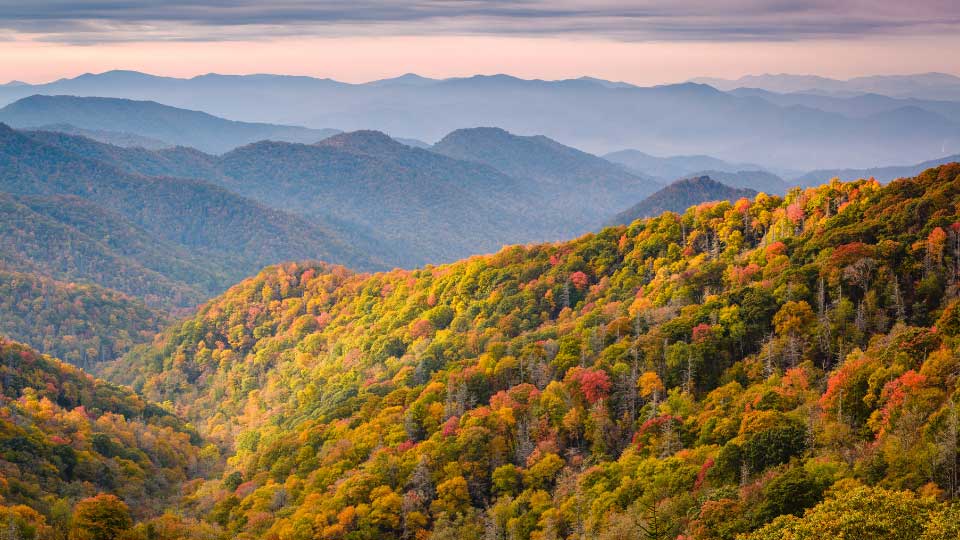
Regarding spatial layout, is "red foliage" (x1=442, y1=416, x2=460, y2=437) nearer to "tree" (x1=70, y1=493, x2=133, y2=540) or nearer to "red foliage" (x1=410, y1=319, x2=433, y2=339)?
"tree" (x1=70, y1=493, x2=133, y2=540)

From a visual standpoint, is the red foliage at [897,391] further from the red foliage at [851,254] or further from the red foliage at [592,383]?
the red foliage at [592,383]

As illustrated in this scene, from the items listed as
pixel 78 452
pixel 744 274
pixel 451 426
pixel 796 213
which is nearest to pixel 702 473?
pixel 451 426

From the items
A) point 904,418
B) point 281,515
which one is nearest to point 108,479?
point 281,515

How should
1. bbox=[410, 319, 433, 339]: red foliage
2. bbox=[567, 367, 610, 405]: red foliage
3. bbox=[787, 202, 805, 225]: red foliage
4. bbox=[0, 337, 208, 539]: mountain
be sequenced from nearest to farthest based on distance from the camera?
bbox=[0, 337, 208, 539]: mountain < bbox=[567, 367, 610, 405]: red foliage < bbox=[787, 202, 805, 225]: red foliage < bbox=[410, 319, 433, 339]: red foliage

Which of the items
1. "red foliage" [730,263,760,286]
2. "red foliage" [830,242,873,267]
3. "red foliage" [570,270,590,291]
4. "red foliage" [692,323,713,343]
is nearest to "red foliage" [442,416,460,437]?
"red foliage" [692,323,713,343]

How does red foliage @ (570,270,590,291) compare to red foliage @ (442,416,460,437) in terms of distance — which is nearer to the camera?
red foliage @ (442,416,460,437)

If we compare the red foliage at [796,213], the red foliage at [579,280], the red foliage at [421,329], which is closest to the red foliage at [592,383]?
the red foliage at [796,213]
